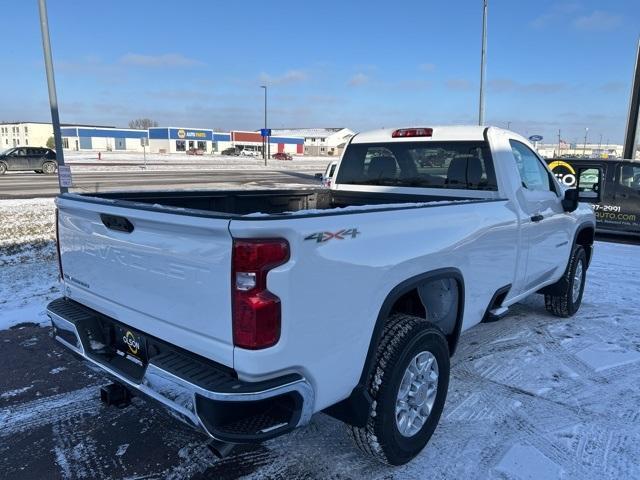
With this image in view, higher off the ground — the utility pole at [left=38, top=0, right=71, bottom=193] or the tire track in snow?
the utility pole at [left=38, top=0, right=71, bottom=193]

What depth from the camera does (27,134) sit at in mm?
107750

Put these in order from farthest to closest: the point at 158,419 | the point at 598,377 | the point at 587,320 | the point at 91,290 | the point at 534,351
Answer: the point at 587,320 → the point at 534,351 → the point at 598,377 → the point at 158,419 → the point at 91,290

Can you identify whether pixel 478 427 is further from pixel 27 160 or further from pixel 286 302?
pixel 27 160

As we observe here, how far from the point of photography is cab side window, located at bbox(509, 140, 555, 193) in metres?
4.30

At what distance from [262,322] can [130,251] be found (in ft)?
2.89

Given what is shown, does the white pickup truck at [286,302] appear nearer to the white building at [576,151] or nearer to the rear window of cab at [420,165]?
the rear window of cab at [420,165]

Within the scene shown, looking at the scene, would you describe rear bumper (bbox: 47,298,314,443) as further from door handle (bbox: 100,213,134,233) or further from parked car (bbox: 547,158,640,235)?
parked car (bbox: 547,158,640,235)

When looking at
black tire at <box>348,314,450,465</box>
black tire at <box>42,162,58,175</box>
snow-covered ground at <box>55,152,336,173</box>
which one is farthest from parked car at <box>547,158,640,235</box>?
snow-covered ground at <box>55,152,336,173</box>

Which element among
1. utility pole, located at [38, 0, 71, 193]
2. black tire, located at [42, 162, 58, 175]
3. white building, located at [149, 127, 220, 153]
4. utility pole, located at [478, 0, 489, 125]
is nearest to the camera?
utility pole, located at [38, 0, 71, 193]

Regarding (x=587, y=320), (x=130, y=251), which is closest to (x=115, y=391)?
(x=130, y=251)

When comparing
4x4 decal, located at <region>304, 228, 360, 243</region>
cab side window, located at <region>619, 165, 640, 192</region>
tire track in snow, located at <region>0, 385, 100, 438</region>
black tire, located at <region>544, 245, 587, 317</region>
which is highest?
4x4 decal, located at <region>304, 228, 360, 243</region>

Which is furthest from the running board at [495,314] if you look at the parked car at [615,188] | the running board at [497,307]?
the parked car at [615,188]

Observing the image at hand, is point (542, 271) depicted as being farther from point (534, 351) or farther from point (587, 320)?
point (587, 320)

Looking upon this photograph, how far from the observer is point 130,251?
2.49m
